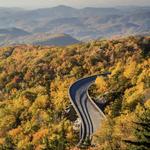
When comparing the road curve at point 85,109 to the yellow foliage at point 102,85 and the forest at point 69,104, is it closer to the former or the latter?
the forest at point 69,104

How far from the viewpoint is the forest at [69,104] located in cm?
6438

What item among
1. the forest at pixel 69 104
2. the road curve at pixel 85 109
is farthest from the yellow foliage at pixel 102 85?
the road curve at pixel 85 109

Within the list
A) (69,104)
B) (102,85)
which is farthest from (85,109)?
(102,85)

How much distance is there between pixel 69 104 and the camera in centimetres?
11556

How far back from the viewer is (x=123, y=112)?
89.7 m

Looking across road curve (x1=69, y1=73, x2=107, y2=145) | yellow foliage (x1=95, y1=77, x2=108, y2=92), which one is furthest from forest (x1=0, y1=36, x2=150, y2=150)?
road curve (x1=69, y1=73, x2=107, y2=145)

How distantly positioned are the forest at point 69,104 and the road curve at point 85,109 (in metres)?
2.19

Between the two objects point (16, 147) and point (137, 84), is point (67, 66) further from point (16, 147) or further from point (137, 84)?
point (16, 147)

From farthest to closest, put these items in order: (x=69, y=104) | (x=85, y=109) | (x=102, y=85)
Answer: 1. (x=102, y=85)
2. (x=69, y=104)
3. (x=85, y=109)

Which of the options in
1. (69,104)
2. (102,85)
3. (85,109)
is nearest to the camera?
(85,109)

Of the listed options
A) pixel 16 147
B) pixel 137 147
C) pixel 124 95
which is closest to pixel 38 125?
pixel 16 147

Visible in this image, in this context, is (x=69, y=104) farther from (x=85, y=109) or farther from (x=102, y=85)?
(x=102, y=85)

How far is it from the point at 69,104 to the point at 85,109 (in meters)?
11.5

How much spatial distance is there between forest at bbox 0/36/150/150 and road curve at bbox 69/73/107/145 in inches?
86.4
